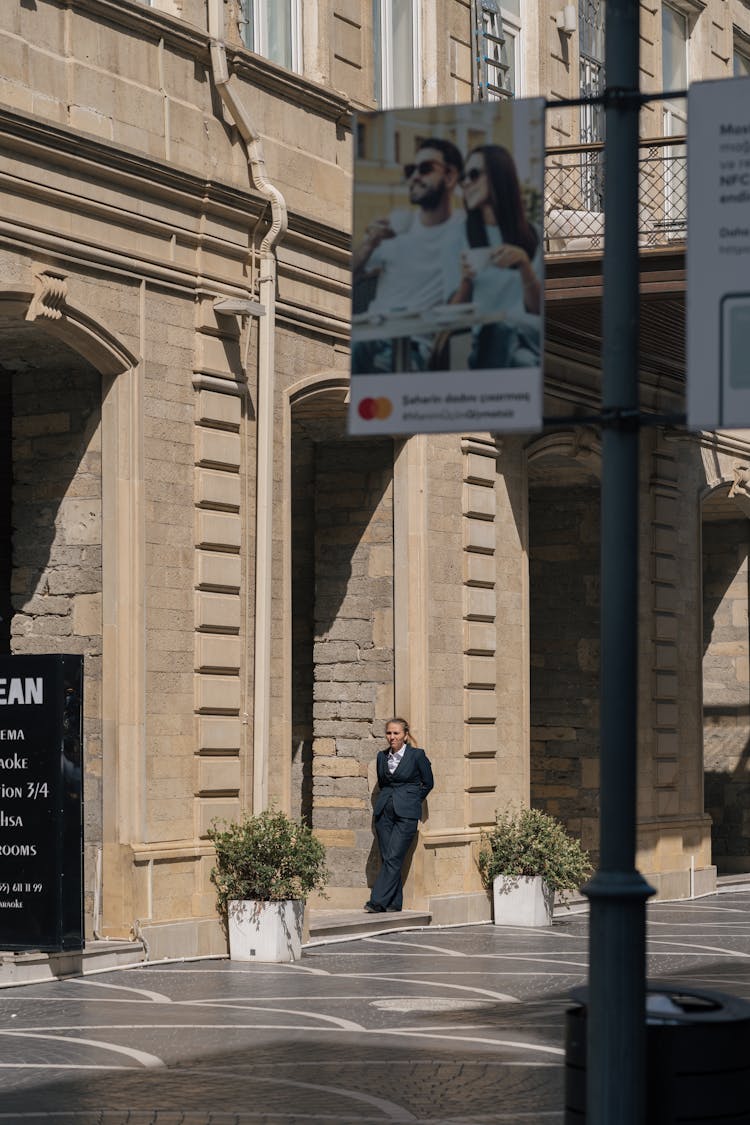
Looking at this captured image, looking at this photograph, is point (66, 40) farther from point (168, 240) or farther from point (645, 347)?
point (645, 347)

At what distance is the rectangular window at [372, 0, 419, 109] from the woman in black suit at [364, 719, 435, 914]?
19.1ft

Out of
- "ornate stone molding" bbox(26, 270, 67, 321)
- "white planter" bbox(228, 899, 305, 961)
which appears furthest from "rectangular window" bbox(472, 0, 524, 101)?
"white planter" bbox(228, 899, 305, 961)

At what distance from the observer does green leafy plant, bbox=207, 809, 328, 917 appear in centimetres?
1545

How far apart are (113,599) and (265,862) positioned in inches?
89.1

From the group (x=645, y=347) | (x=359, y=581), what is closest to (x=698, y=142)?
(x=359, y=581)

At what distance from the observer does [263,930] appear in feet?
50.6

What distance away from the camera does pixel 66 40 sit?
14.9m

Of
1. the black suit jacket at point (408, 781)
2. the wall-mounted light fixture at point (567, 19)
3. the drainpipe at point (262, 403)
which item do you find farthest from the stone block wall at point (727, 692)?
the drainpipe at point (262, 403)

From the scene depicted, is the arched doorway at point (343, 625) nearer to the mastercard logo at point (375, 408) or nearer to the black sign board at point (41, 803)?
the black sign board at point (41, 803)

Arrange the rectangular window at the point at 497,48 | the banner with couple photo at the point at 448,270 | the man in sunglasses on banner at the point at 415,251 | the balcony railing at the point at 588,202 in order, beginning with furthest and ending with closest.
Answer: the rectangular window at the point at 497,48
the balcony railing at the point at 588,202
the man in sunglasses on banner at the point at 415,251
the banner with couple photo at the point at 448,270

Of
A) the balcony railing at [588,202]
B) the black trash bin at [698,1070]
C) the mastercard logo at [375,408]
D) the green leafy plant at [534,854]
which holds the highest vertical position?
the balcony railing at [588,202]

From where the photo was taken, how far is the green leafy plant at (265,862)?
15.4 metres

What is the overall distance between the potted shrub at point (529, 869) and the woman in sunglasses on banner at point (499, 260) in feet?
42.2

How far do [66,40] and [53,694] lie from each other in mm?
4743
